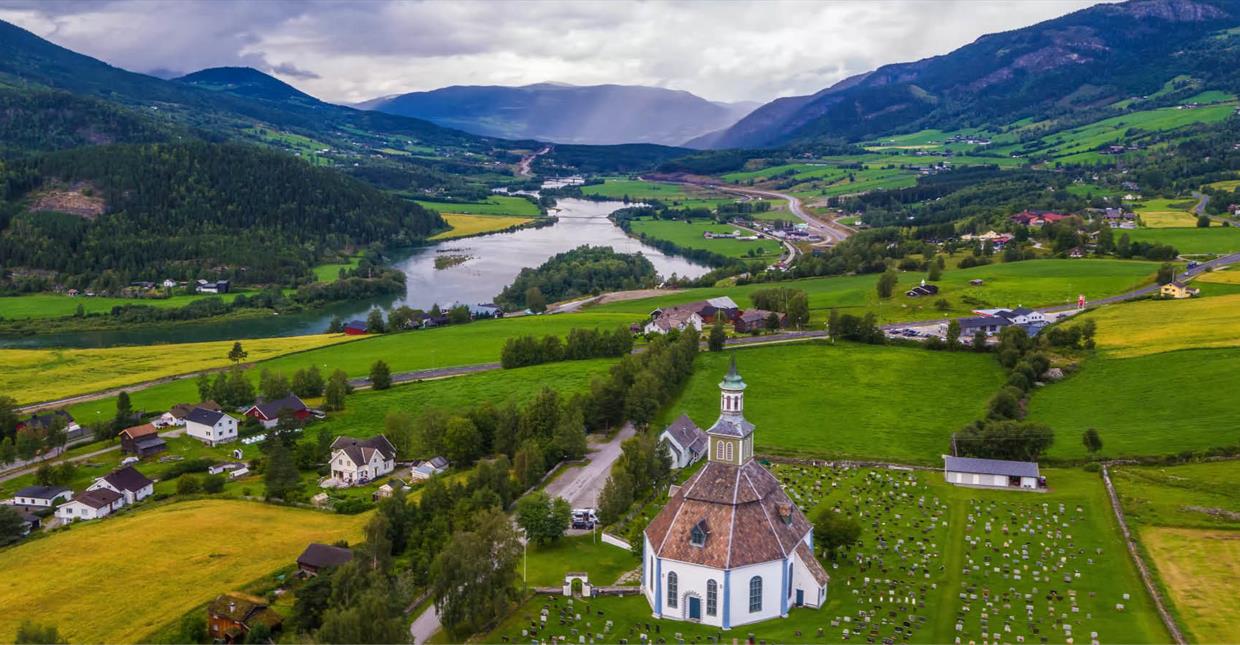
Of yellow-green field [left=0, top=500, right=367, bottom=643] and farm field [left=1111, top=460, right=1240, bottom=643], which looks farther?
yellow-green field [left=0, top=500, right=367, bottom=643]

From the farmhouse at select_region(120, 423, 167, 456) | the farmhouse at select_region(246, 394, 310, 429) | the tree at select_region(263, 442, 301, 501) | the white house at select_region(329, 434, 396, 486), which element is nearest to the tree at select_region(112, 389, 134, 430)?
the farmhouse at select_region(120, 423, 167, 456)

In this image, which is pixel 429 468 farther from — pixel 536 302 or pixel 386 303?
pixel 386 303

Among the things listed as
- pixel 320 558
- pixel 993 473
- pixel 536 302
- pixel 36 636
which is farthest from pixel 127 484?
pixel 536 302

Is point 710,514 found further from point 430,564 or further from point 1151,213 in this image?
point 1151,213

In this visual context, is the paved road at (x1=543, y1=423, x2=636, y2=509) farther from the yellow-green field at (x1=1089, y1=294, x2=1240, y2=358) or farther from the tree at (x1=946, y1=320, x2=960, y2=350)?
the yellow-green field at (x1=1089, y1=294, x2=1240, y2=358)

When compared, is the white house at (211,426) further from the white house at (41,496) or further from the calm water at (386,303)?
the calm water at (386,303)

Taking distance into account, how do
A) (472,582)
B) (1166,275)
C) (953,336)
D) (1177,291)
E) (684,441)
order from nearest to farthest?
(472,582), (684,441), (953,336), (1177,291), (1166,275)
